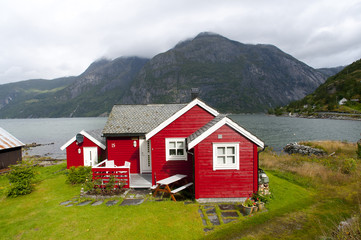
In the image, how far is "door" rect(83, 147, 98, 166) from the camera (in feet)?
62.1

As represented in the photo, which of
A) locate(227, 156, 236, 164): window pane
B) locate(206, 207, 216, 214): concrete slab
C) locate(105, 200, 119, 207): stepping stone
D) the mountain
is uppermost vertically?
the mountain

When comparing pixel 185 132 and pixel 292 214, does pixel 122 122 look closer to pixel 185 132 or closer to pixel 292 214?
pixel 185 132

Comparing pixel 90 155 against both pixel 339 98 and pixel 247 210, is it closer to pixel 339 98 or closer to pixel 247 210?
pixel 247 210

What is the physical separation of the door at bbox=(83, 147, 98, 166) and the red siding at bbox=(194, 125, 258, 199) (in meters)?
12.0

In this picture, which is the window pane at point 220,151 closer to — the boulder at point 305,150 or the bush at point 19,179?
the bush at point 19,179

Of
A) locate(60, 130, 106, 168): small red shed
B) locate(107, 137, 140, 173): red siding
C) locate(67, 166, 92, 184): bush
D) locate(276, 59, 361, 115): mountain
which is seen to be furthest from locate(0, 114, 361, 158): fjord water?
locate(276, 59, 361, 115): mountain

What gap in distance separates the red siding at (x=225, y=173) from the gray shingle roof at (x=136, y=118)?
651 centimetres

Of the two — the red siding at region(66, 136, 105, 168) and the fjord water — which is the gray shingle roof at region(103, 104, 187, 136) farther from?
the fjord water

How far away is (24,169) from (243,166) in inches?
583

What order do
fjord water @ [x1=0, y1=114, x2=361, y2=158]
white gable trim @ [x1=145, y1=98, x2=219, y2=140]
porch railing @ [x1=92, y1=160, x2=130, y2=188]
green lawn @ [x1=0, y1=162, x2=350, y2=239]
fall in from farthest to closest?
fjord water @ [x1=0, y1=114, x2=361, y2=158], white gable trim @ [x1=145, y1=98, x2=219, y2=140], porch railing @ [x1=92, y1=160, x2=130, y2=188], green lawn @ [x1=0, y1=162, x2=350, y2=239]

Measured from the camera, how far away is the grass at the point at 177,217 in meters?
8.05

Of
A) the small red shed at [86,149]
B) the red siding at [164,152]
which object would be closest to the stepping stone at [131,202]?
the red siding at [164,152]

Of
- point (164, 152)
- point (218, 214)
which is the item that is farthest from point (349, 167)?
point (164, 152)

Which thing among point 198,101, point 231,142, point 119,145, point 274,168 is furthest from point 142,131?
point 274,168
